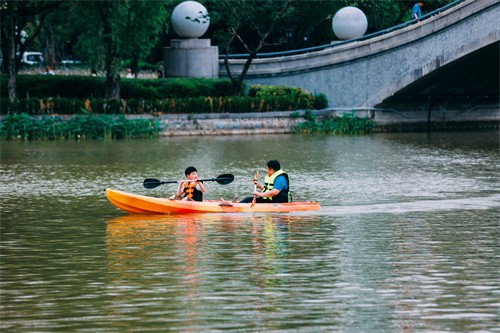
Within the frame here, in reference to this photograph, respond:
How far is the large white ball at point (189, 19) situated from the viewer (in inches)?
2206

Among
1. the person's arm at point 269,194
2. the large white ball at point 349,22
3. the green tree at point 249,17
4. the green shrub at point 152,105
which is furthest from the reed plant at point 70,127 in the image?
the person's arm at point 269,194

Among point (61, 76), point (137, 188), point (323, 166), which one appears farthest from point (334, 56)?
point (137, 188)

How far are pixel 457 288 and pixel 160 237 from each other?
726cm

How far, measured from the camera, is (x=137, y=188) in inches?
1291

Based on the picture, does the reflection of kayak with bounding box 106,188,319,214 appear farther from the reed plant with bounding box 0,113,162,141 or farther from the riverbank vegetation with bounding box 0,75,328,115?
the riverbank vegetation with bounding box 0,75,328,115

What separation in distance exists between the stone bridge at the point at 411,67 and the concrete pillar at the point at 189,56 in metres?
1.17

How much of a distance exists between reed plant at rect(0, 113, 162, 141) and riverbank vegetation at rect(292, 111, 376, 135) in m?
6.97

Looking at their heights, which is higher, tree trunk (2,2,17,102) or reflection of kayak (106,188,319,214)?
tree trunk (2,2,17,102)

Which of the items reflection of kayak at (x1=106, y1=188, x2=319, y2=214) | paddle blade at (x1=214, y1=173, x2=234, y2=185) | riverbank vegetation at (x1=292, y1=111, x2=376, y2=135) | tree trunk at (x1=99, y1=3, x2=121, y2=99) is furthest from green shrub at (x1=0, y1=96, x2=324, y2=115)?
reflection of kayak at (x1=106, y1=188, x2=319, y2=214)

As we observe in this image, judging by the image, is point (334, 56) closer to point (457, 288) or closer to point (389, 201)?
point (389, 201)

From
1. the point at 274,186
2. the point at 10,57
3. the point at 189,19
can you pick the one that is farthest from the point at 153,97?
the point at 274,186

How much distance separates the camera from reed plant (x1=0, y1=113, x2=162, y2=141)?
49.9 m

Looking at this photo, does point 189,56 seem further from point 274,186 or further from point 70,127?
point 274,186

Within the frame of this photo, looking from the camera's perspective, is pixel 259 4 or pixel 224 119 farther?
pixel 259 4
